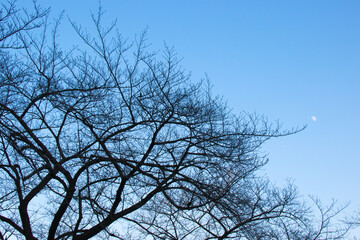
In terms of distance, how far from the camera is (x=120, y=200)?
22.6 ft

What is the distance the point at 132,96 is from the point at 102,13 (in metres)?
1.59

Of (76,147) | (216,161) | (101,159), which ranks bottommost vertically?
(216,161)

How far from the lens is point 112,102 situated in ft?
21.0

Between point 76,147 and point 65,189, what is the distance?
0.90 meters

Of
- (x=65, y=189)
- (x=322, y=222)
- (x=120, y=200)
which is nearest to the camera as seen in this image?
(x=65, y=189)

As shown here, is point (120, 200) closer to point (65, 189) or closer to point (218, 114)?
point (65, 189)

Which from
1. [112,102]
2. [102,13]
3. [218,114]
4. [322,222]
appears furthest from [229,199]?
[322,222]

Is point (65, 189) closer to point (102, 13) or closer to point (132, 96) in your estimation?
point (132, 96)

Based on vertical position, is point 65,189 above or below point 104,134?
below

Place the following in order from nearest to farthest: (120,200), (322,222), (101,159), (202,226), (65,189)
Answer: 1. (101,159)
2. (65,189)
3. (120,200)
4. (202,226)
5. (322,222)

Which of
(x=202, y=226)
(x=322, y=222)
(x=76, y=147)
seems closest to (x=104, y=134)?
(x=76, y=147)

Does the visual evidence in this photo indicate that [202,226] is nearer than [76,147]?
No

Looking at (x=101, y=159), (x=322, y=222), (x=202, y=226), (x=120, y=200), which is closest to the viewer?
(x=101, y=159)

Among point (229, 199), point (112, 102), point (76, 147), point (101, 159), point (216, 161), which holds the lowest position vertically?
point (229, 199)
